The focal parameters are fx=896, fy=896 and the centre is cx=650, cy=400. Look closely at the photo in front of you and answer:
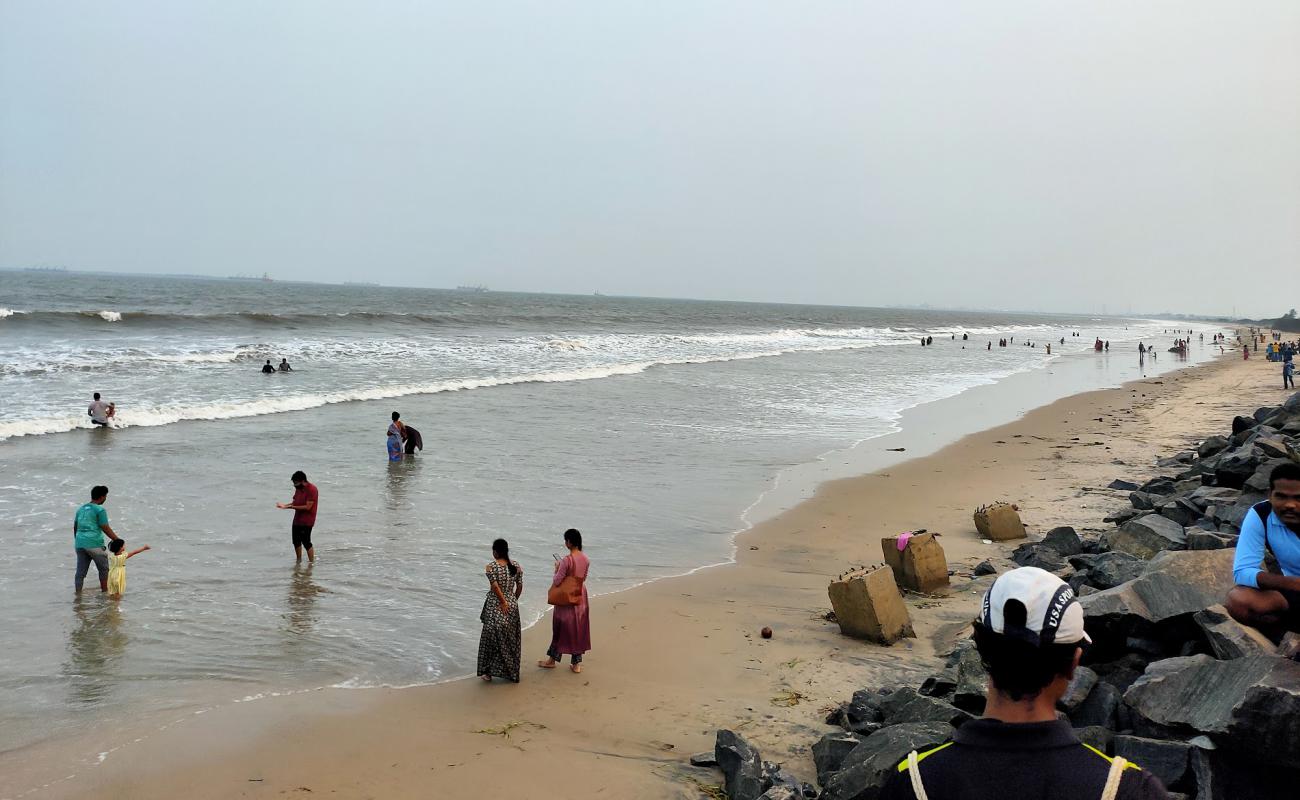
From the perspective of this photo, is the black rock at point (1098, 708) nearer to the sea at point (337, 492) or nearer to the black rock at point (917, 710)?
the black rock at point (917, 710)

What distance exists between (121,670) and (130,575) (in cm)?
299

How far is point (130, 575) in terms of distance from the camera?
10.0 metres

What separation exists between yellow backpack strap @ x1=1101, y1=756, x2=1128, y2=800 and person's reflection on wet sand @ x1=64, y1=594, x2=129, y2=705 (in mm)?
7291

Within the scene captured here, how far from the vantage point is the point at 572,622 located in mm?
7609

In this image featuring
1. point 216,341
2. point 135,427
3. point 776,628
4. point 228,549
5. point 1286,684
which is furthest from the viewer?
point 216,341

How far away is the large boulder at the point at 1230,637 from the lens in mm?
4312

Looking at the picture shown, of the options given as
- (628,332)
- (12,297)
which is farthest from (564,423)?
(12,297)

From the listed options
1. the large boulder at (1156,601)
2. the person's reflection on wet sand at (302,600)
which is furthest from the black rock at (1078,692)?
the person's reflection on wet sand at (302,600)

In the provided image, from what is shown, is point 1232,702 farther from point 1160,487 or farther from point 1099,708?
point 1160,487

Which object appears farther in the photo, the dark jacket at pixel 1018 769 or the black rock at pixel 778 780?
the black rock at pixel 778 780

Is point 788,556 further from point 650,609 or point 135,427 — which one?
point 135,427

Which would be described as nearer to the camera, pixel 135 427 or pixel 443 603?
pixel 443 603

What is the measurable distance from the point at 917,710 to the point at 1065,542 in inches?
210

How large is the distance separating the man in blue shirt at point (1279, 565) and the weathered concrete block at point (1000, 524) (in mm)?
7293
